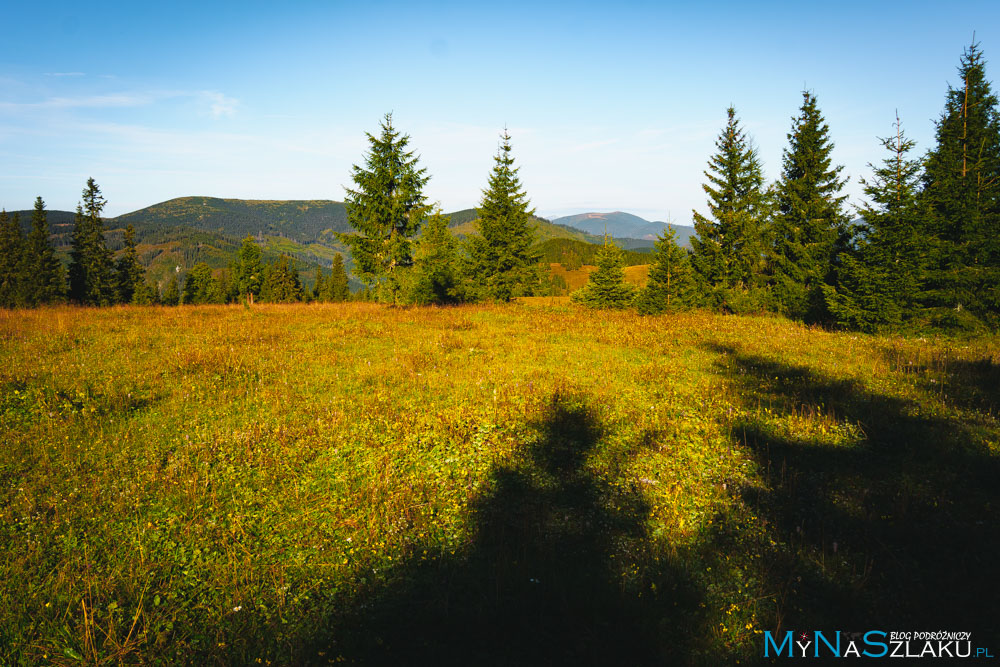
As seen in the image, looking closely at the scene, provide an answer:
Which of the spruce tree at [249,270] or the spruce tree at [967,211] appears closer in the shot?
the spruce tree at [967,211]

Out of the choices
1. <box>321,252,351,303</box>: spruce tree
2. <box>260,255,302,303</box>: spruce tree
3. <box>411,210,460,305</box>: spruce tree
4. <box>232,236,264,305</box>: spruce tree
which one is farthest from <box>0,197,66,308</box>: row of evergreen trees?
<box>321,252,351,303</box>: spruce tree

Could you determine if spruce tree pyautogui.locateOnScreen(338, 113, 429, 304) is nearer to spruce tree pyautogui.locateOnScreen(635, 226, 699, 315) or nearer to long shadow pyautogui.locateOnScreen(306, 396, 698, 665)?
spruce tree pyautogui.locateOnScreen(635, 226, 699, 315)

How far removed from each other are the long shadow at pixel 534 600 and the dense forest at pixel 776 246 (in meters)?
18.5

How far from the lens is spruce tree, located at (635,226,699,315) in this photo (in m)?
23.8

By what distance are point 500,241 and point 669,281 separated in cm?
1293

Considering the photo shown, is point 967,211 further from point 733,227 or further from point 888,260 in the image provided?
point 733,227

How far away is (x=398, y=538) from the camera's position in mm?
4359

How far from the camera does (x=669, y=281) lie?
79.5ft

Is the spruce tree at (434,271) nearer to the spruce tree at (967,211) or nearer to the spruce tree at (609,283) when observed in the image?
the spruce tree at (609,283)

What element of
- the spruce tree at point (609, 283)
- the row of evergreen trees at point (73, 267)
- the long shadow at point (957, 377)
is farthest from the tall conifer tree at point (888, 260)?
the row of evergreen trees at point (73, 267)

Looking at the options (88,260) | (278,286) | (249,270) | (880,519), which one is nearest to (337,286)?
(278,286)

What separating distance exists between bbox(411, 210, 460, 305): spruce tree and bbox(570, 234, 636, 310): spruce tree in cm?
919

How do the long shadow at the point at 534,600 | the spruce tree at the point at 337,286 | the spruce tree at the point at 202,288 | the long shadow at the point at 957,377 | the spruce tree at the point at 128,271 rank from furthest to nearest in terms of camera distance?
the spruce tree at the point at 337,286, the spruce tree at the point at 202,288, the spruce tree at the point at 128,271, the long shadow at the point at 957,377, the long shadow at the point at 534,600

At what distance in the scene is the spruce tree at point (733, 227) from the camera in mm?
26641
